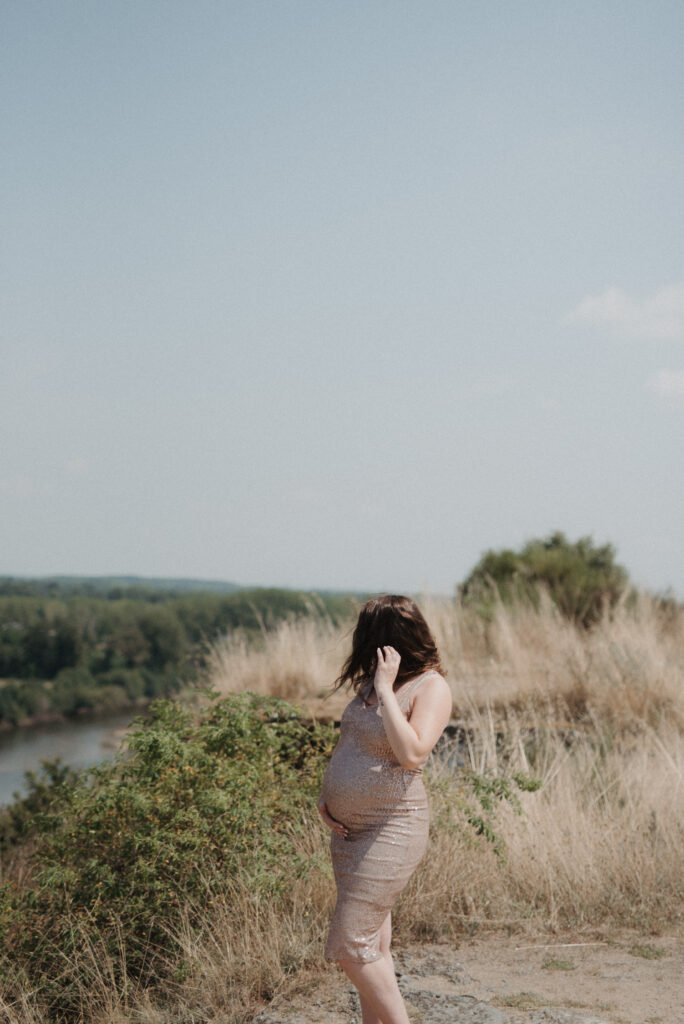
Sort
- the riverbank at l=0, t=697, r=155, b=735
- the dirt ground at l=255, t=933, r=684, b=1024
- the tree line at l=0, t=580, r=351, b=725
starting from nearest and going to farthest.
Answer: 1. the dirt ground at l=255, t=933, r=684, b=1024
2. the riverbank at l=0, t=697, r=155, b=735
3. the tree line at l=0, t=580, r=351, b=725

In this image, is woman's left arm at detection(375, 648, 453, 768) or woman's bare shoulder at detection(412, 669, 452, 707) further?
woman's bare shoulder at detection(412, 669, 452, 707)

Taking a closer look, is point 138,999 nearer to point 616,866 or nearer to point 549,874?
point 549,874

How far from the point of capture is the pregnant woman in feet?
8.82

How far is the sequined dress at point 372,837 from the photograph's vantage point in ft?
8.84

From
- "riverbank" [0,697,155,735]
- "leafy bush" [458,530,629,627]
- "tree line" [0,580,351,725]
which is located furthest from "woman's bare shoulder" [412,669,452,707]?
"riverbank" [0,697,155,735]

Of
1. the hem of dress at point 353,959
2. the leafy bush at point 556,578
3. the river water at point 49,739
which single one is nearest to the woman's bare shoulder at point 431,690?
the hem of dress at point 353,959

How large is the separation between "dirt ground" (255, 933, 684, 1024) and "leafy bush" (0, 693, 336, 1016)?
0.66 meters

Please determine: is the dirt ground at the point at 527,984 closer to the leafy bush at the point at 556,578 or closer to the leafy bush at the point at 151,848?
the leafy bush at the point at 151,848

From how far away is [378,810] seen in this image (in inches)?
107

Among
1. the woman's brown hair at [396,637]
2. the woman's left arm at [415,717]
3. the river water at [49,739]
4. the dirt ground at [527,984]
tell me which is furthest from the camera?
the river water at [49,739]

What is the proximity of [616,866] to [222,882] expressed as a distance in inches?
88.3

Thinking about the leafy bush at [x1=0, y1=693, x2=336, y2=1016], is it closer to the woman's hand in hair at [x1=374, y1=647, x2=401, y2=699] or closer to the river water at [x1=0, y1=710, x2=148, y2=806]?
the woman's hand in hair at [x1=374, y1=647, x2=401, y2=699]

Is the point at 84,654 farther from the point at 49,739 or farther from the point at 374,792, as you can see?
the point at 374,792

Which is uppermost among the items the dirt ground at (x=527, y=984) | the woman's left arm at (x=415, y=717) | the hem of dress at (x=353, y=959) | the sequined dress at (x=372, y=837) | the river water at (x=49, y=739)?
the woman's left arm at (x=415, y=717)
